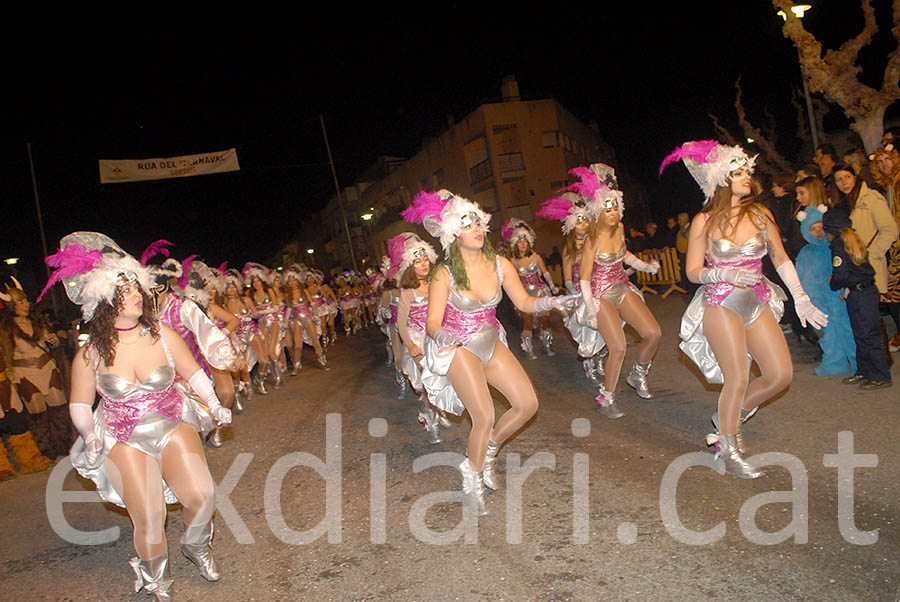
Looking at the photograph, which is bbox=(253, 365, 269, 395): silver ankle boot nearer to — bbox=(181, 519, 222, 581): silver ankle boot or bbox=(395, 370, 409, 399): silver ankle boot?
bbox=(395, 370, 409, 399): silver ankle boot

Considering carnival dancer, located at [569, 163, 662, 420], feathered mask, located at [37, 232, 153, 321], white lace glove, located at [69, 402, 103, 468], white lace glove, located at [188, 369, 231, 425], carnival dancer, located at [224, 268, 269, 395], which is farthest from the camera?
carnival dancer, located at [224, 268, 269, 395]

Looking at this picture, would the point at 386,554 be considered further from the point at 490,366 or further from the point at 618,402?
the point at 618,402

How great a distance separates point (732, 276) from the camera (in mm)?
4359

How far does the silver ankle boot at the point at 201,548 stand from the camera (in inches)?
153

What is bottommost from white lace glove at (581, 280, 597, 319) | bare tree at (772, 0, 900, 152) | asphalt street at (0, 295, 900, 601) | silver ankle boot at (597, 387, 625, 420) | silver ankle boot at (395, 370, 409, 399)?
asphalt street at (0, 295, 900, 601)

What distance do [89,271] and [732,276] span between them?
13.5 ft

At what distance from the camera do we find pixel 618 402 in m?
6.77

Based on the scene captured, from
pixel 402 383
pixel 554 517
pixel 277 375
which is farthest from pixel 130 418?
pixel 277 375

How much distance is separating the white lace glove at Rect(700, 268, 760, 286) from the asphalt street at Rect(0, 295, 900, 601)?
1275 mm

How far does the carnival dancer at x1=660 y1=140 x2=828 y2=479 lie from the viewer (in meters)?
4.45

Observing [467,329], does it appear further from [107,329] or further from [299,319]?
[299,319]

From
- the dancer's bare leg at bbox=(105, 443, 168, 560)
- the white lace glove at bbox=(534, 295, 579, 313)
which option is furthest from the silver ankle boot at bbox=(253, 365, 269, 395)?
the white lace glove at bbox=(534, 295, 579, 313)

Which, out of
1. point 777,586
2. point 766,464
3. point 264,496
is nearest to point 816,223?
point 766,464

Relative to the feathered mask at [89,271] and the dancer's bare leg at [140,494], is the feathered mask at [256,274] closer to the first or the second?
the feathered mask at [89,271]
